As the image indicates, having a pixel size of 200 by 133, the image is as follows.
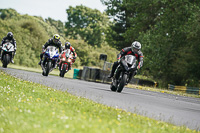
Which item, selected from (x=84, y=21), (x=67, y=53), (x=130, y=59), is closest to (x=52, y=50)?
(x=67, y=53)

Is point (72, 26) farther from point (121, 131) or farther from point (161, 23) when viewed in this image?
point (121, 131)

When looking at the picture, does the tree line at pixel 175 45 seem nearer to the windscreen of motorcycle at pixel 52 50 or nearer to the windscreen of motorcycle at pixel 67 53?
the windscreen of motorcycle at pixel 67 53

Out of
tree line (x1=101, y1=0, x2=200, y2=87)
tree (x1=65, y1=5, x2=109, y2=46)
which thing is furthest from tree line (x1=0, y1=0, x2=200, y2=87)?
tree (x1=65, y1=5, x2=109, y2=46)

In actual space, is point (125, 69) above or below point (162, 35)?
below

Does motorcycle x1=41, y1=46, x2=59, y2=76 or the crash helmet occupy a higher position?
the crash helmet

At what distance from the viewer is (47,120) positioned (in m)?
6.31

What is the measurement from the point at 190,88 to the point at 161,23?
711cm

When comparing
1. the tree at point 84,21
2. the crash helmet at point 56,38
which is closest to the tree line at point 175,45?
the crash helmet at point 56,38

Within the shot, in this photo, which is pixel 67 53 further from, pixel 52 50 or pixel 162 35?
pixel 162 35

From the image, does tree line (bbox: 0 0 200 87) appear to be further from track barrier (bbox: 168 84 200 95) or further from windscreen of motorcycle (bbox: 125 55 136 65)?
windscreen of motorcycle (bbox: 125 55 136 65)

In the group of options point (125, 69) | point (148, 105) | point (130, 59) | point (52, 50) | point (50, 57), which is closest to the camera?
point (148, 105)

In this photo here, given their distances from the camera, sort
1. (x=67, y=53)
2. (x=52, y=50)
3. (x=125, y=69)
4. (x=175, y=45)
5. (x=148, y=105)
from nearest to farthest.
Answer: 1. (x=148, y=105)
2. (x=125, y=69)
3. (x=52, y=50)
4. (x=67, y=53)
5. (x=175, y=45)

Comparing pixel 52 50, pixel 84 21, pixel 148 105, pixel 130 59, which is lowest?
pixel 148 105

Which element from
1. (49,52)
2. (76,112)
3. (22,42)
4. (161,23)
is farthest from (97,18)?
(76,112)
